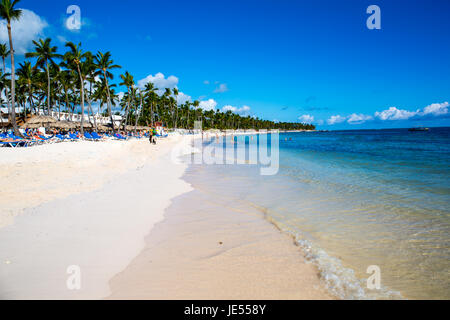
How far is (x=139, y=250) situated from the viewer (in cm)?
367

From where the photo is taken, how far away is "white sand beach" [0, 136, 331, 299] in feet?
8.91

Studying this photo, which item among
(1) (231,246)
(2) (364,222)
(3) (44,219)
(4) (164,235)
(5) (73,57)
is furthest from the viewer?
(5) (73,57)

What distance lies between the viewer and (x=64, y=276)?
2.88m

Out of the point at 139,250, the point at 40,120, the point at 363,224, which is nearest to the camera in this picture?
the point at 139,250

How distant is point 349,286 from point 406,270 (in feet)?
3.94

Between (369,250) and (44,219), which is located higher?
(44,219)

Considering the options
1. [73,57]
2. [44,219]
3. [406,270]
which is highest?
[73,57]

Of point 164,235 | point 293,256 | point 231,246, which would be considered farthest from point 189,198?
point 293,256

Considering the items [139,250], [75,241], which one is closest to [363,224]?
[139,250]

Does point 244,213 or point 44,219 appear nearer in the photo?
point 44,219

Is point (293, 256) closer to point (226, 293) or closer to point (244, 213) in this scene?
point (226, 293)

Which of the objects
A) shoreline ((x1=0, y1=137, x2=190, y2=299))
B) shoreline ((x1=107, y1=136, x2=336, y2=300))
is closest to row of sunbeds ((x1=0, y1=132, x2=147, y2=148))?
shoreline ((x1=0, y1=137, x2=190, y2=299))

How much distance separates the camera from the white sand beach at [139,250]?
2715 millimetres

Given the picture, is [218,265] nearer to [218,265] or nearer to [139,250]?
[218,265]
